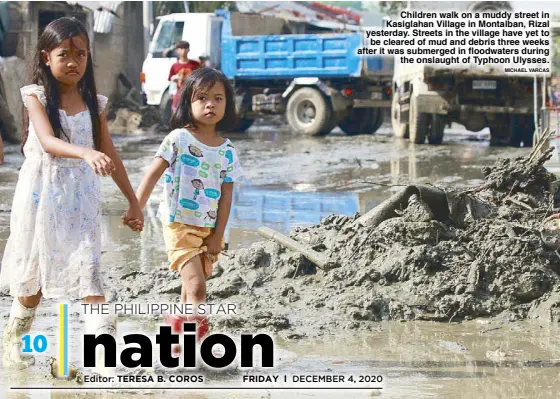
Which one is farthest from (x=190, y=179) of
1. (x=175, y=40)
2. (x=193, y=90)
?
(x=175, y=40)

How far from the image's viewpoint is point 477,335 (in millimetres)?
4984

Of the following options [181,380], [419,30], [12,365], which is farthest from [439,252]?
[419,30]

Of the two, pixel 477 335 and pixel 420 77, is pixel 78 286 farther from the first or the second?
pixel 420 77

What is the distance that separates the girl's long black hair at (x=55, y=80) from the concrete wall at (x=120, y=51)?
19024 mm

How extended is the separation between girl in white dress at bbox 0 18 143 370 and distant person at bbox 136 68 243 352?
0.19 m

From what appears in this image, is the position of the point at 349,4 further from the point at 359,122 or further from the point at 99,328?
the point at 99,328

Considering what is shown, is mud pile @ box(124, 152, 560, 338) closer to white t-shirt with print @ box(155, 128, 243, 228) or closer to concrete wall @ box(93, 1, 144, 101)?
white t-shirt with print @ box(155, 128, 243, 228)

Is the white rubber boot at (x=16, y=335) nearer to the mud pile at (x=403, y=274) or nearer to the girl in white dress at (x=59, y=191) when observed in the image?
the girl in white dress at (x=59, y=191)

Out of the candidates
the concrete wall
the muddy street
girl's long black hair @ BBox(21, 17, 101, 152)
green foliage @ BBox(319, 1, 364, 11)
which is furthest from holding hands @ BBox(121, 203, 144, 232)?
green foliage @ BBox(319, 1, 364, 11)

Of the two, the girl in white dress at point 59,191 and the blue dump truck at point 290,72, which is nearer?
the girl in white dress at point 59,191

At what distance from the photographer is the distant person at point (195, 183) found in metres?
4.39

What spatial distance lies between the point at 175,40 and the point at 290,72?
8.59ft

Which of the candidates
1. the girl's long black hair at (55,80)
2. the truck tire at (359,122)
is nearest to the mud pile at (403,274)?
the girl's long black hair at (55,80)

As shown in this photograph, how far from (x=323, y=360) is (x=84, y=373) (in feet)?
3.46
